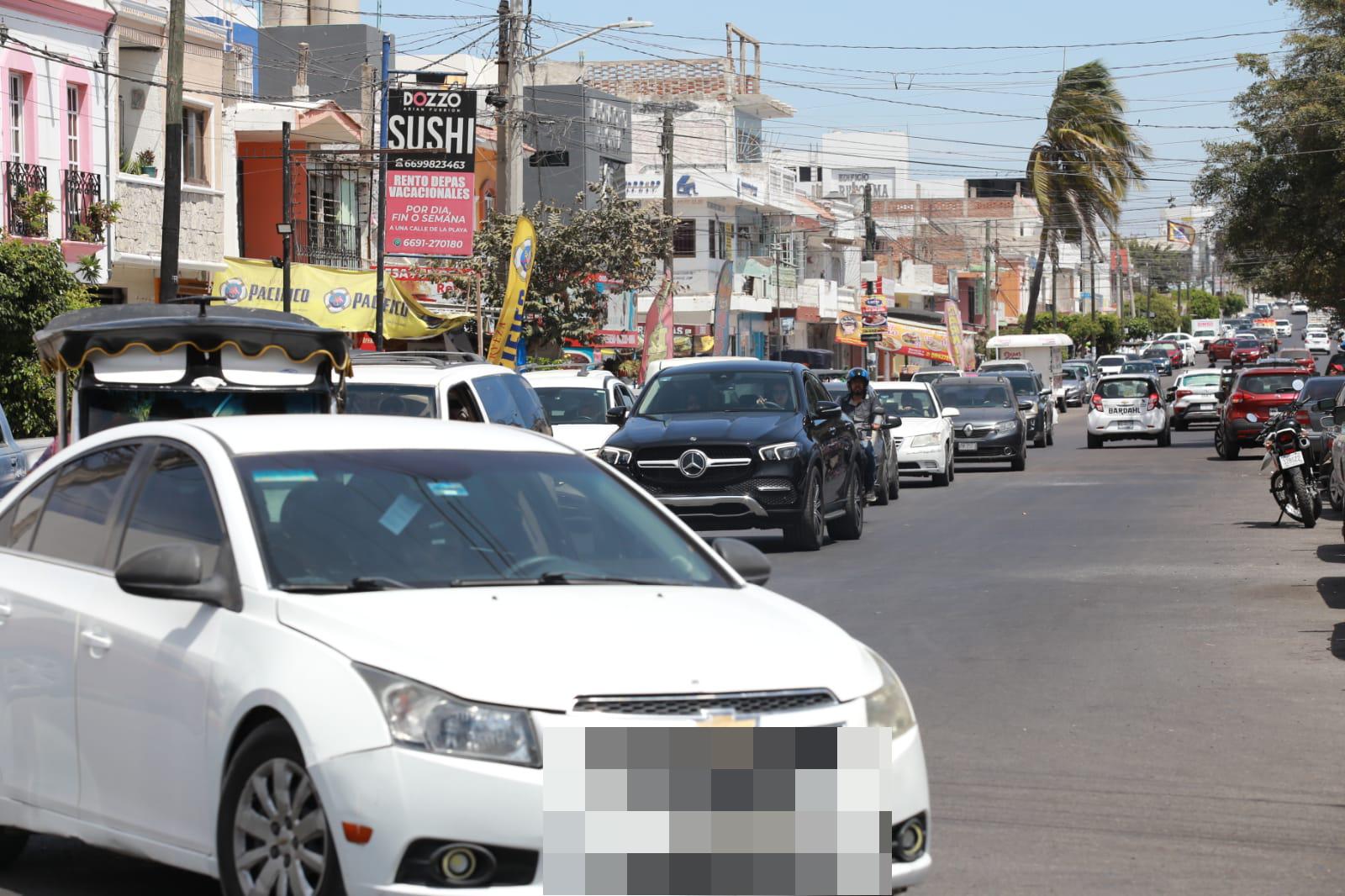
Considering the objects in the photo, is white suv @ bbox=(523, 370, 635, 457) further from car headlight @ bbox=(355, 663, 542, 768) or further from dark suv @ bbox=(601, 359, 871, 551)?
car headlight @ bbox=(355, 663, 542, 768)

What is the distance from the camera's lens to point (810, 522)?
19312mm

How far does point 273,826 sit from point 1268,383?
34612mm

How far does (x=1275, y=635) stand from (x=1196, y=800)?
5431mm

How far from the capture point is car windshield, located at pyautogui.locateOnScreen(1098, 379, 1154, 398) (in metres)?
43.4

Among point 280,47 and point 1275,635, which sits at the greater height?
point 280,47

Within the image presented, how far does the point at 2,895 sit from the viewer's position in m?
6.60

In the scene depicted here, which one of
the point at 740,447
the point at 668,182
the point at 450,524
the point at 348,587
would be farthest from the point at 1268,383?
the point at 348,587

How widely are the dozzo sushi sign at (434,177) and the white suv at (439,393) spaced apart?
19397 mm

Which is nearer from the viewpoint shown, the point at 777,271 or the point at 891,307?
the point at 777,271

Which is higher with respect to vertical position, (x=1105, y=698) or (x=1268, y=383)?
(x=1268, y=383)

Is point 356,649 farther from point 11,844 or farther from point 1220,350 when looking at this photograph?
point 1220,350

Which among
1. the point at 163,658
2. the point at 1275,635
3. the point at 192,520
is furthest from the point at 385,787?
the point at 1275,635

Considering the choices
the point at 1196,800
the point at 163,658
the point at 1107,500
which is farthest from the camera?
the point at 1107,500

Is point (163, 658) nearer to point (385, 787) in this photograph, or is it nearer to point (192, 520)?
point (192, 520)
